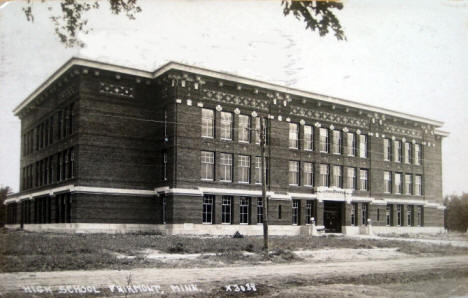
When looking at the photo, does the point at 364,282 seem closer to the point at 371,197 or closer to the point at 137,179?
the point at 137,179

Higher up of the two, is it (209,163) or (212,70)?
(212,70)

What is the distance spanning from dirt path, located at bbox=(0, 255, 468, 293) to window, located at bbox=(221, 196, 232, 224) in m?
15.9

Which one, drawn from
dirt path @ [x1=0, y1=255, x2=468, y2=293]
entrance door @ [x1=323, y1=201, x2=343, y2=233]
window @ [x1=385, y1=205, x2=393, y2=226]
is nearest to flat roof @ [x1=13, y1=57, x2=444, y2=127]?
entrance door @ [x1=323, y1=201, x2=343, y2=233]

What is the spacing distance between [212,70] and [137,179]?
943 cm

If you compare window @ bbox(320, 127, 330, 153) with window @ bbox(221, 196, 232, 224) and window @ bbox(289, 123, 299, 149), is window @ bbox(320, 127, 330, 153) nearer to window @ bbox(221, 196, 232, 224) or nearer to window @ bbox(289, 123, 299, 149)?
window @ bbox(289, 123, 299, 149)

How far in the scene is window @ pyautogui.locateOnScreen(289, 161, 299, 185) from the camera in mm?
40062

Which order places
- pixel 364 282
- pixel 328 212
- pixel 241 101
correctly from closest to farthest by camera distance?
pixel 364 282, pixel 241 101, pixel 328 212

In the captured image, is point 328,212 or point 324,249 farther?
point 328,212

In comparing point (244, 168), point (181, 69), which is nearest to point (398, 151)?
point (244, 168)

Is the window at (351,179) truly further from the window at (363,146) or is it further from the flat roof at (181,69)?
the flat roof at (181,69)

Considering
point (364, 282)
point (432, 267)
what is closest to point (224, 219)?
point (432, 267)

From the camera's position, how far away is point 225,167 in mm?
36375

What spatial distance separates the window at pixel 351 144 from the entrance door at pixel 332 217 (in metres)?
4.80

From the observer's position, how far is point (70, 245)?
21.2 m
